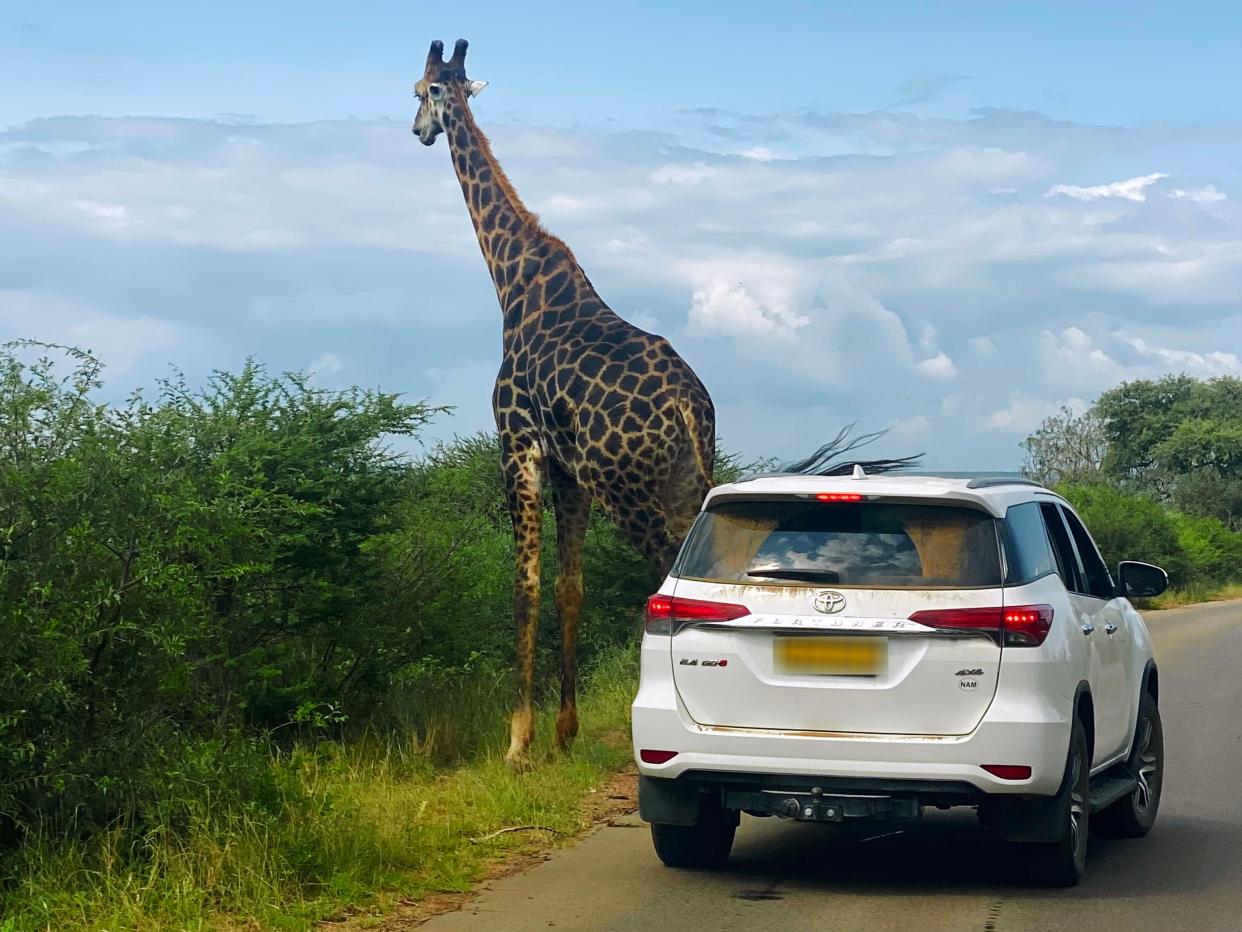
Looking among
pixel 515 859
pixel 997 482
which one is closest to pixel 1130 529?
pixel 997 482

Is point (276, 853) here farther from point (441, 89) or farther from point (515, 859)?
point (441, 89)

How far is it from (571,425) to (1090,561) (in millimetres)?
4057

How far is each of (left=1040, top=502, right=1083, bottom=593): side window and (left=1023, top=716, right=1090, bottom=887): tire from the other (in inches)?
32.4

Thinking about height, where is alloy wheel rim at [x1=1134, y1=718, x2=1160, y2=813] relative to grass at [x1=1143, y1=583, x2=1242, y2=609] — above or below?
above

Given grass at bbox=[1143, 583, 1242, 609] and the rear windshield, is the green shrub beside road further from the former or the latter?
grass at bbox=[1143, 583, 1242, 609]

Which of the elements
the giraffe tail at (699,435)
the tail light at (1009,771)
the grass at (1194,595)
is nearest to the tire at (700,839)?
the tail light at (1009,771)

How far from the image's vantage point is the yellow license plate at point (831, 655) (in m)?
7.07

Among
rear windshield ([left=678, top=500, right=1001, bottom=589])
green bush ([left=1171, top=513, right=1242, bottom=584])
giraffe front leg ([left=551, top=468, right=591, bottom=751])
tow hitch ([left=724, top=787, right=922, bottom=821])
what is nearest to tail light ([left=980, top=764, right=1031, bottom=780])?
tow hitch ([left=724, top=787, right=922, bottom=821])

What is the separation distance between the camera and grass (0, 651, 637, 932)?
6.68 metres

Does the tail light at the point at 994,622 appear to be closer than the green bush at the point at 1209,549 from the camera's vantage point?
Yes

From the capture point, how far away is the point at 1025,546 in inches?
295

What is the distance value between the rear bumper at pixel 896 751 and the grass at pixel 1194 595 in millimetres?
32374

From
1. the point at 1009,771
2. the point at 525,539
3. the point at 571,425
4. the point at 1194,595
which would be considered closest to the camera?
the point at 1009,771

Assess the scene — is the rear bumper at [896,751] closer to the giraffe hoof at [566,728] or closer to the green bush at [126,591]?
the green bush at [126,591]
